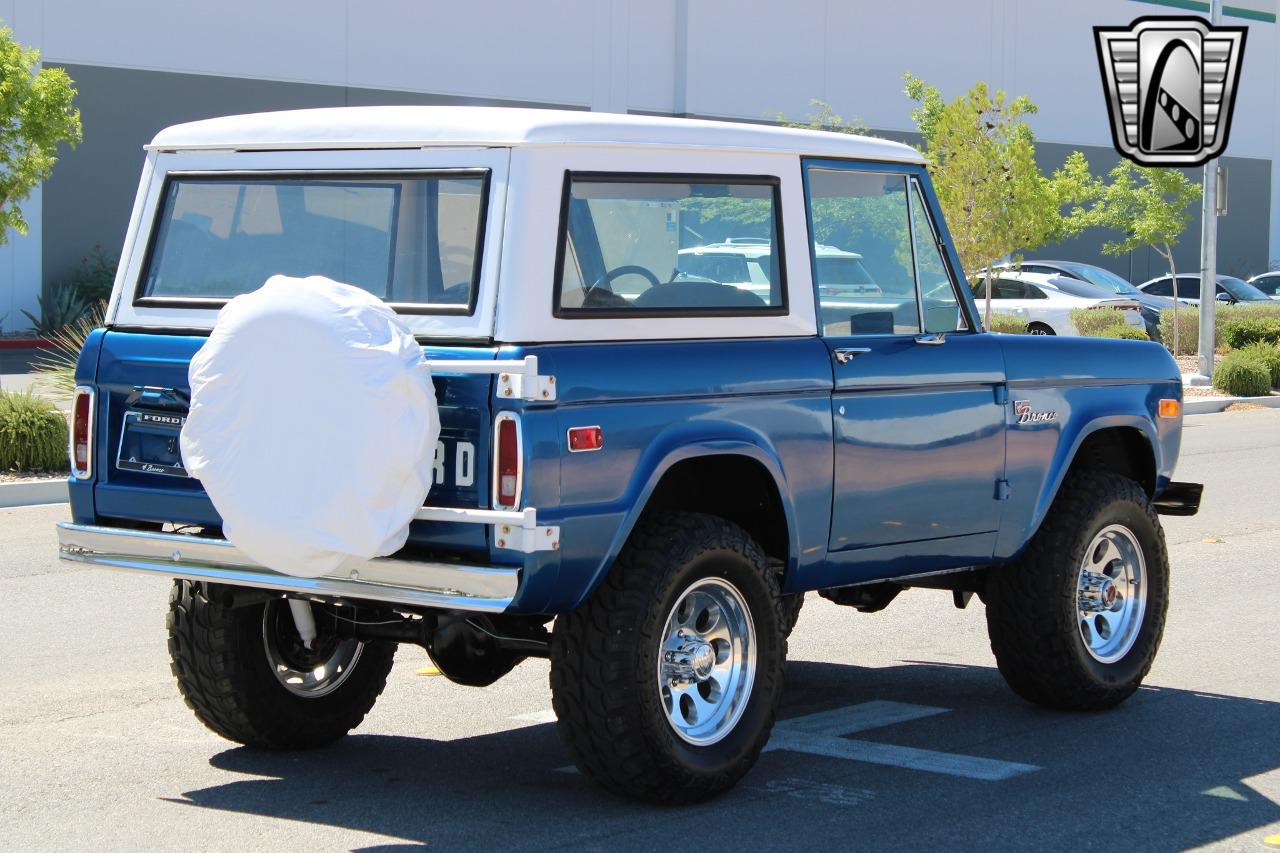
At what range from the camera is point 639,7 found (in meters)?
38.2

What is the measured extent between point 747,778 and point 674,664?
26.1 inches

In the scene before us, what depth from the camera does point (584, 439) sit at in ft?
17.7

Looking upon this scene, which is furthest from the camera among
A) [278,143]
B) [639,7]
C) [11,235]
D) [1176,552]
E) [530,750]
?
[639,7]

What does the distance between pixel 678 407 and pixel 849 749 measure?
67.6 inches

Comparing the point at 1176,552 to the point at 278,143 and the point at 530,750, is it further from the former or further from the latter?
the point at 278,143

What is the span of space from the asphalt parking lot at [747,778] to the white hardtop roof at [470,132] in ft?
7.12

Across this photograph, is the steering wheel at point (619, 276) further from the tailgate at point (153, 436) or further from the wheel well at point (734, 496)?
the wheel well at point (734, 496)

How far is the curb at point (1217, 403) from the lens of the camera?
24.6 m

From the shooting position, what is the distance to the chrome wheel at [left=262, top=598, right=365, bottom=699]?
6477 mm

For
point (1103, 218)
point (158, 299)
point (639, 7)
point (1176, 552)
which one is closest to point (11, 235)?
point (639, 7)

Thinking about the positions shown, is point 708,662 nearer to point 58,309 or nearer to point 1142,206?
point 58,309

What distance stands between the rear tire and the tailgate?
478 millimetres

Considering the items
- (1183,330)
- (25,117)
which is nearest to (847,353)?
(25,117)

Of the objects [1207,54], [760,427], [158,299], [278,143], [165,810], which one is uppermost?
[1207,54]
